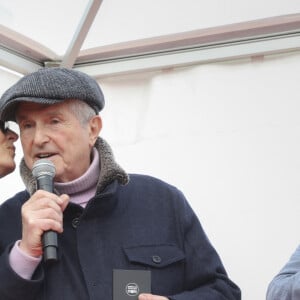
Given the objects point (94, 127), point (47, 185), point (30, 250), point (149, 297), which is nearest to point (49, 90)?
point (94, 127)

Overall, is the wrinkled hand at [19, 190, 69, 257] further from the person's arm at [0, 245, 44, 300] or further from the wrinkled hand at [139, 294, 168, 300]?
the wrinkled hand at [139, 294, 168, 300]

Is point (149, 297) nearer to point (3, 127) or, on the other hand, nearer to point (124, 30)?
point (3, 127)

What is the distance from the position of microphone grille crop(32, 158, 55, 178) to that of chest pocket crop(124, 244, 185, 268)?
0.31 meters

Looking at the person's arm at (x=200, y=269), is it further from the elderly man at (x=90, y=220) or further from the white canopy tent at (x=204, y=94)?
the white canopy tent at (x=204, y=94)

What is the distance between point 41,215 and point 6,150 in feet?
1.49

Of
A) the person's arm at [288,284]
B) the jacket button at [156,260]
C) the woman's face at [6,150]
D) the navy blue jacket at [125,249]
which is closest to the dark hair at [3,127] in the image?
the woman's face at [6,150]

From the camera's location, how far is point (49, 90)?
5.73 feet

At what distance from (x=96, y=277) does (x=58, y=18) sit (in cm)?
113

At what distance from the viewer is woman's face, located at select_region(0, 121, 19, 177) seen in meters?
1.84

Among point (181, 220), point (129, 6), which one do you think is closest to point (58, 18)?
point (129, 6)

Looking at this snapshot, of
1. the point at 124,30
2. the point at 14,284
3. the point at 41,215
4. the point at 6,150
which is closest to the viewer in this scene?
the point at 41,215

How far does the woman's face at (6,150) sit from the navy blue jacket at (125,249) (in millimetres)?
96

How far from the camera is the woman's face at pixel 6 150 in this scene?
1.84 metres

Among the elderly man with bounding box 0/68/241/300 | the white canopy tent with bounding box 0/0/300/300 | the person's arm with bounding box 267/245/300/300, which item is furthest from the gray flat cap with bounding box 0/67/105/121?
the person's arm with bounding box 267/245/300/300
